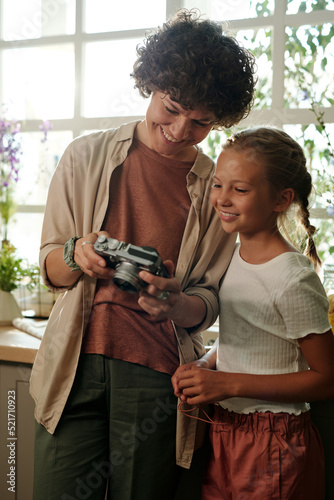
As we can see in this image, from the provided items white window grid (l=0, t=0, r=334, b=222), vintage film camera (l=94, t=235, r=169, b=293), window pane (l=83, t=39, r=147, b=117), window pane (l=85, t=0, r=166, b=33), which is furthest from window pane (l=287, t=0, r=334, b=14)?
vintage film camera (l=94, t=235, r=169, b=293)

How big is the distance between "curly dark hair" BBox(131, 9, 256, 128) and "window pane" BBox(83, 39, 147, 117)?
117cm

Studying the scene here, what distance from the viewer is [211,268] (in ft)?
4.12

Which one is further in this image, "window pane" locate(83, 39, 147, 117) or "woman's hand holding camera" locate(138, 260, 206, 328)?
"window pane" locate(83, 39, 147, 117)

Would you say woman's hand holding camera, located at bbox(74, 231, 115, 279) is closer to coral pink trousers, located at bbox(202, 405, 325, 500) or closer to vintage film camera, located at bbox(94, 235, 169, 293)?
vintage film camera, located at bbox(94, 235, 169, 293)

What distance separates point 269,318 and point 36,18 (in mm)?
2017

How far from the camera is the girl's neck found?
45.0 inches

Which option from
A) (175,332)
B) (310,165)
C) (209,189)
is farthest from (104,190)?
(310,165)

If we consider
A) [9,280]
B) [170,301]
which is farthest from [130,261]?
[9,280]

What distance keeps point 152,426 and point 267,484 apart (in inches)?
10.1

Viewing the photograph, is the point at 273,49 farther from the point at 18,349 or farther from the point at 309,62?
the point at 18,349

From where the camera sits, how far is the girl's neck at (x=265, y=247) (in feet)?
3.75

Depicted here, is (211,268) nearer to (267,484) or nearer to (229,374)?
(229,374)

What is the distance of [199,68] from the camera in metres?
1.12

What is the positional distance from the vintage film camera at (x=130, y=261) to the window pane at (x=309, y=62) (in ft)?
4.17
